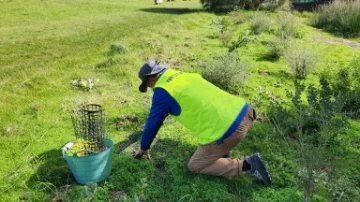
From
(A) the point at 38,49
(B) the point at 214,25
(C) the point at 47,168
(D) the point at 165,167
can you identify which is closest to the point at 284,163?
(D) the point at 165,167

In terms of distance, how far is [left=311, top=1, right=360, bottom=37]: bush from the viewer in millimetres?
13102

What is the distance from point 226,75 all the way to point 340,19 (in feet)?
28.2

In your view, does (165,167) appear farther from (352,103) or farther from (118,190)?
(352,103)

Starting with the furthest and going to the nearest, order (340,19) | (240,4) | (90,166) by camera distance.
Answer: (240,4) → (340,19) → (90,166)

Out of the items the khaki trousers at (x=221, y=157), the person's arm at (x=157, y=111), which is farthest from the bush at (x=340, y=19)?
the person's arm at (x=157, y=111)

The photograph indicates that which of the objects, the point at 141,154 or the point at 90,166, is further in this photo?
the point at 141,154

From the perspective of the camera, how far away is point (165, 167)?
14.7ft

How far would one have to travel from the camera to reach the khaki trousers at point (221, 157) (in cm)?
403

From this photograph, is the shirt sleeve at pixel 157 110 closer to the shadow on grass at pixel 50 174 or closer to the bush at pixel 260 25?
the shadow on grass at pixel 50 174

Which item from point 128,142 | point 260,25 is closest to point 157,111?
point 128,142

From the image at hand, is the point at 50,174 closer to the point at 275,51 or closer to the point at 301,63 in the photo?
the point at 301,63

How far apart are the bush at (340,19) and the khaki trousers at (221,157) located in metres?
10.2

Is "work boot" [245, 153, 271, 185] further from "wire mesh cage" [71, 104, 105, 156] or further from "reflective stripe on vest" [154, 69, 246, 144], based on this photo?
"wire mesh cage" [71, 104, 105, 156]

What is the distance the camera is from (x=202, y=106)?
3.97m
